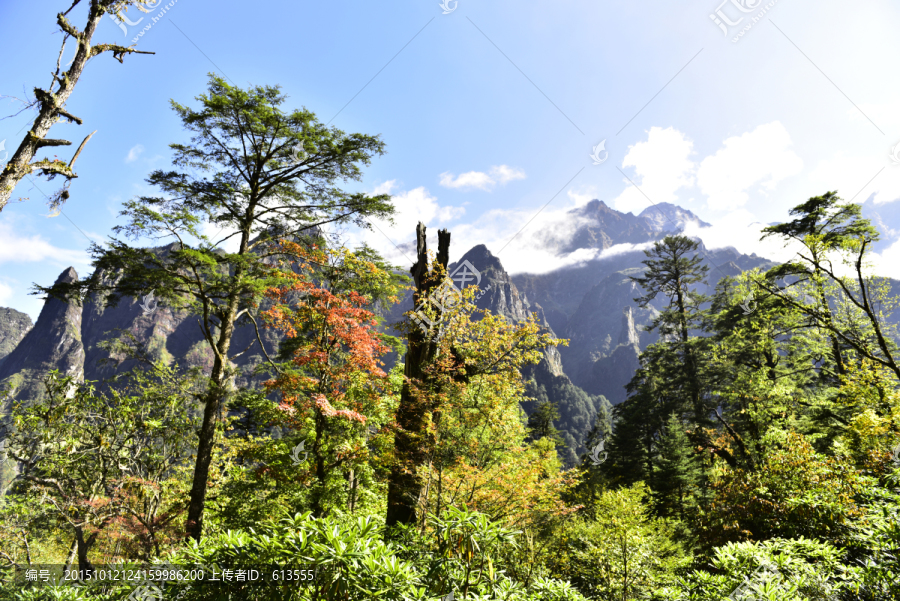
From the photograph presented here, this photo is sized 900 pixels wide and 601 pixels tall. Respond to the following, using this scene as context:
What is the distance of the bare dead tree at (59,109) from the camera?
490 centimetres

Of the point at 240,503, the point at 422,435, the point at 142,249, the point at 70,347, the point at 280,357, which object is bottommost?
the point at 240,503

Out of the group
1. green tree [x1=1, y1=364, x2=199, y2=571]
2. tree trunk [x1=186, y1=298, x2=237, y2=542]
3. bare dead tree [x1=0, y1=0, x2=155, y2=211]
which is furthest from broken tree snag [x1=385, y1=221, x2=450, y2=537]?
green tree [x1=1, y1=364, x2=199, y2=571]

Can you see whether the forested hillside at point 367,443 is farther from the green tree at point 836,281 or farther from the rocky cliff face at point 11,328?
the rocky cliff face at point 11,328

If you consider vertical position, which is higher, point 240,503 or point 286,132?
point 286,132

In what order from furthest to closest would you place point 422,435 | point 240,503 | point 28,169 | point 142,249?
point 240,503 → point 142,249 → point 422,435 → point 28,169

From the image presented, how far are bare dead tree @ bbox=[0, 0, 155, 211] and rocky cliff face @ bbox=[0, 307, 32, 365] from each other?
240 m

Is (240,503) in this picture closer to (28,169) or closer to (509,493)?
(509,493)

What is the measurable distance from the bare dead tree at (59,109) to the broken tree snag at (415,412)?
5.31 metres

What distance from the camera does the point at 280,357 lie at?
949 cm

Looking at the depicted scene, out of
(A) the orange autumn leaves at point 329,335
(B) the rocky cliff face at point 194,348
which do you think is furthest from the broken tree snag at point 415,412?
(B) the rocky cliff face at point 194,348

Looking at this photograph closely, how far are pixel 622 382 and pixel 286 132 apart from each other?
174 metres

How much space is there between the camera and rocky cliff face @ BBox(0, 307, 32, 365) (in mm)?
164125

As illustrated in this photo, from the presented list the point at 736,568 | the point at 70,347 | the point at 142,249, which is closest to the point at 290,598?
the point at 736,568

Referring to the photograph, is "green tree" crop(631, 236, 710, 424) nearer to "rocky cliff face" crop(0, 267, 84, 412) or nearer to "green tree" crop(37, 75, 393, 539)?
"green tree" crop(37, 75, 393, 539)
